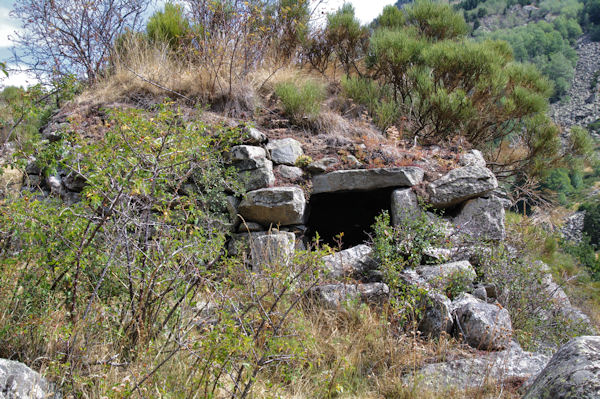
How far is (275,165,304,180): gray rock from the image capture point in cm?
521

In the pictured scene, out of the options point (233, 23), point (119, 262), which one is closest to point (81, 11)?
point (233, 23)

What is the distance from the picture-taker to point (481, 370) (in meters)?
2.90

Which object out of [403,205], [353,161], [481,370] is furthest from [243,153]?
[481,370]

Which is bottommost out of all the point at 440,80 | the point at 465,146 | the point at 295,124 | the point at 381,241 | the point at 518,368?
the point at 518,368

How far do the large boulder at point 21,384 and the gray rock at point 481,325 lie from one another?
2841 millimetres

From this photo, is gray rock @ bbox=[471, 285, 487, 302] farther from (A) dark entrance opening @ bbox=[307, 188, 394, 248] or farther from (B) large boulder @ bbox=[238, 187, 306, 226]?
(B) large boulder @ bbox=[238, 187, 306, 226]

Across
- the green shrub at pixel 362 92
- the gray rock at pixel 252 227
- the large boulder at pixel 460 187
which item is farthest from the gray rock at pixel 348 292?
the green shrub at pixel 362 92

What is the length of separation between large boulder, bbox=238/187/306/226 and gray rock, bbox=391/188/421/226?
3.56 feet

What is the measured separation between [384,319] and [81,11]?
22.4 ft

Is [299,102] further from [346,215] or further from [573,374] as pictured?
[573,374]

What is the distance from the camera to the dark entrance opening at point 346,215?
562 cm

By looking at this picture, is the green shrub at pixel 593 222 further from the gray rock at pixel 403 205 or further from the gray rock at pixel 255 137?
the gray rock at pixel 255 137

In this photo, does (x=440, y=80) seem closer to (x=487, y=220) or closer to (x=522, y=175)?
(x=522, y=175)

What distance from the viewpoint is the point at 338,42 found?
7773 millimetres
